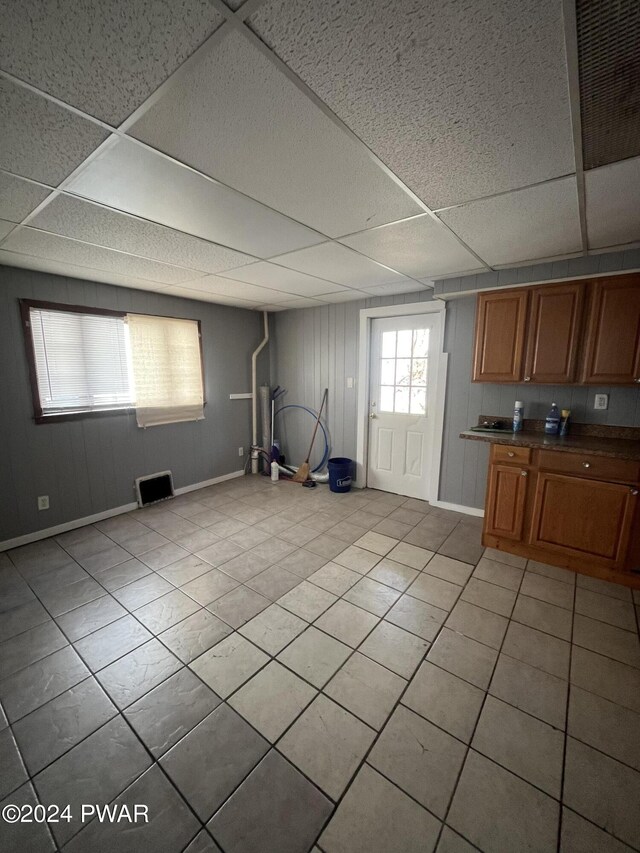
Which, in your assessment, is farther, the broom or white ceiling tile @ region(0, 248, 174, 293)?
the broom

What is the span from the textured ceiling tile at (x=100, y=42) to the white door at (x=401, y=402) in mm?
3176

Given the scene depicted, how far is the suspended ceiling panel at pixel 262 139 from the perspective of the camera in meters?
0.99

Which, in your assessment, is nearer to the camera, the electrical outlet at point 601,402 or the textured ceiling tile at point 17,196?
the textured ceiling tile at point 17,196

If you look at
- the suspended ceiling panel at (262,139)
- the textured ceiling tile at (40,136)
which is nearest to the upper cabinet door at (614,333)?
the suspended ceiling panel at (262,139)

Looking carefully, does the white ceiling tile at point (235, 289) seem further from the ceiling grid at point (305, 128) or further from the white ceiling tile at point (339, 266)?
the ceiling grid at point (305, 128)

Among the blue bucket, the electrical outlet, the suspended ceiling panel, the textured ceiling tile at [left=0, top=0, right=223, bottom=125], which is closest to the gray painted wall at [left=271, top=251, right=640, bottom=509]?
the electrical outlet

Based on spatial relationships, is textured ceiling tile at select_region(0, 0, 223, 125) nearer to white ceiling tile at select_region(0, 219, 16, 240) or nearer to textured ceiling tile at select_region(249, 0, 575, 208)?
textured ceiling tile at select_region(249, 0, 575, 208)

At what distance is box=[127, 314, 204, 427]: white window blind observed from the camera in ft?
12.1

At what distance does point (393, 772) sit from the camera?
4.27ft

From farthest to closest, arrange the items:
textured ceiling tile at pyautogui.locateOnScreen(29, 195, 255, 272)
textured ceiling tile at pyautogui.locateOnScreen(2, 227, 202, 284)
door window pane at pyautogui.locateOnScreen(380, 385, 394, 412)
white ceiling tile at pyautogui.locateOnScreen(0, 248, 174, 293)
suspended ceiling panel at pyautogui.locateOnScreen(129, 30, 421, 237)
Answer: door window pane at pyautogui.locateOnScreen(380, 385, 394, 412) → white ceiling tile at pyautogui.locateOnScreen(0, 248, 174, 293) → textured ceiling tile at pyautogui.locateOnScreen(2, 227, 202, 284) → textured ceiling tile at pyautogui.locateOnScreen(29, 195, 255, 272) → suspended ceiling panel at pyautogui.locateOnScreen(129, 30, 421, 237)

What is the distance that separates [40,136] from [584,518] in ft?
11.8

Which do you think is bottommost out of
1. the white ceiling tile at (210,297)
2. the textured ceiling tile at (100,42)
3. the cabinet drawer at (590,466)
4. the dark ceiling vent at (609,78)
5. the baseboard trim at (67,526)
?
the baseboard trim at (67,526)

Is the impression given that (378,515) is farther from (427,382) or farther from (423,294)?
(423,294)

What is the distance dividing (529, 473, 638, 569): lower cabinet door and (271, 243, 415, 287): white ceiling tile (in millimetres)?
2113
